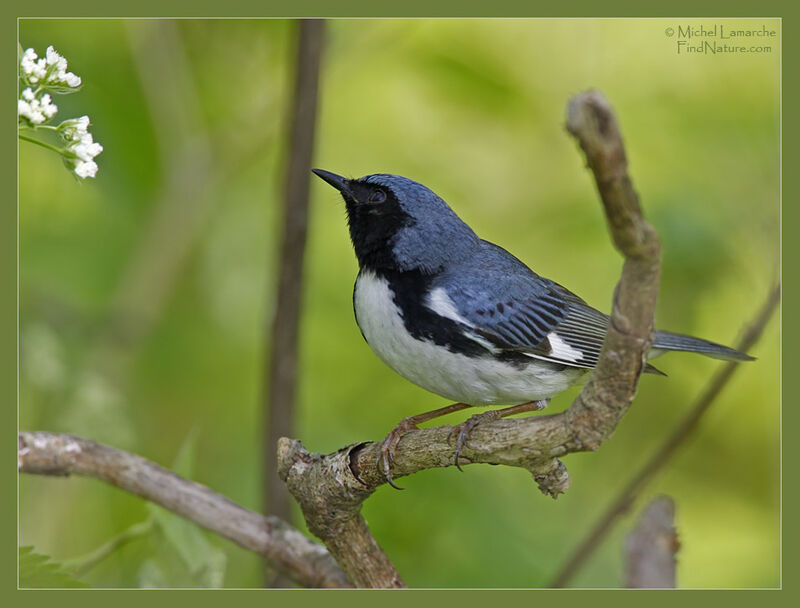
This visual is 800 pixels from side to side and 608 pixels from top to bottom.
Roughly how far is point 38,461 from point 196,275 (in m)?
2.27

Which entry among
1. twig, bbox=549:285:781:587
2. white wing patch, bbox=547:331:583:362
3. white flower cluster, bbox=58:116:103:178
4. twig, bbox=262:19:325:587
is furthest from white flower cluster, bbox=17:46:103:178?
twig, bbox=549:285:781:587

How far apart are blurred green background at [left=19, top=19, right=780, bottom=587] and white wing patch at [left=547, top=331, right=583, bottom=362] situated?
4.15 ft

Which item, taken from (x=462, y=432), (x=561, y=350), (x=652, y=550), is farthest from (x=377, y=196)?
(x=652, y=550)

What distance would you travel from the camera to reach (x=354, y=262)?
5.33 m

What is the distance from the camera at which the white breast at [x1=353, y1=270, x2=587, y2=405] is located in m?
3.03

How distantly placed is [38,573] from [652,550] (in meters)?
1.99

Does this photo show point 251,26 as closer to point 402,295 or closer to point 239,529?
point 402,295

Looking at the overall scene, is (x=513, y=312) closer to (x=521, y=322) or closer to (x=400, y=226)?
(x=521, y=322)

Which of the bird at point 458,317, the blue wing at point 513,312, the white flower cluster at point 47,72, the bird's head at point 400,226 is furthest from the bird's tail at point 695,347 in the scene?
the white flower cluster at point 47,72

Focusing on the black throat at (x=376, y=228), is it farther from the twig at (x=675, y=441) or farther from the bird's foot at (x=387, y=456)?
the twig at (x=675, y=441)

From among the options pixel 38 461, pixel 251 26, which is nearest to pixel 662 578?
pixel 38 461

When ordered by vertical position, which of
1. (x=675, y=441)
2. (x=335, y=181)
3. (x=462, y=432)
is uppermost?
(x=335, y=181)

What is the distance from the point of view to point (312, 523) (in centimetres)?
307

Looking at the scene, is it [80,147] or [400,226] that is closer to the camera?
[80,147]
